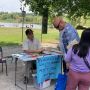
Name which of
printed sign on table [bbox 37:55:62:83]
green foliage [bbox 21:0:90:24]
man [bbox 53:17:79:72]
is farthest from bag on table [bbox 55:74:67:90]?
green foliage [bbox 21:0:90:24]

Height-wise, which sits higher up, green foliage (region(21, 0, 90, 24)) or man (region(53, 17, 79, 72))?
green foliage (region(21, 0, 90, 24))


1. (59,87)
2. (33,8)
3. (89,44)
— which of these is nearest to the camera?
(89,44)

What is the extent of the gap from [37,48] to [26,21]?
919 centimetres

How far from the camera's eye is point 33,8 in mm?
21766

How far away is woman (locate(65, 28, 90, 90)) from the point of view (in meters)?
5.22

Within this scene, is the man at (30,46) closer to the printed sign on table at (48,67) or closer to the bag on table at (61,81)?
the printed sign on table at (48,67)

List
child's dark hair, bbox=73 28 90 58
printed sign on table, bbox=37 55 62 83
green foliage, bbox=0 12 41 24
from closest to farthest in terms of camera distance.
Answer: child's dark hair, bbox=73 28 90 58 < printed sign on table, bbox=37 55 62 83 < green foliage, bbox=0 12 41 24

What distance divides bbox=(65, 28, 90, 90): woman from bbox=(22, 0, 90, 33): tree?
1388cm

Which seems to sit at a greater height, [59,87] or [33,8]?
[33,8]

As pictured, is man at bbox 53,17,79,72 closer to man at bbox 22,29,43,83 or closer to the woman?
the woman

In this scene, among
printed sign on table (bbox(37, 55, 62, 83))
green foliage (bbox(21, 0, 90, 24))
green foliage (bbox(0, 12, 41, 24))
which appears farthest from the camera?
green foliage (bbox(21, 0, 90, 24))

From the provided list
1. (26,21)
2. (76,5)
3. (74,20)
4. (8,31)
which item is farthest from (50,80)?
(8,31)

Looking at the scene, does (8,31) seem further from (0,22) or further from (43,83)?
(43,83)

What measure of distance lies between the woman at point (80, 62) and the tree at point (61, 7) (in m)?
13.9
